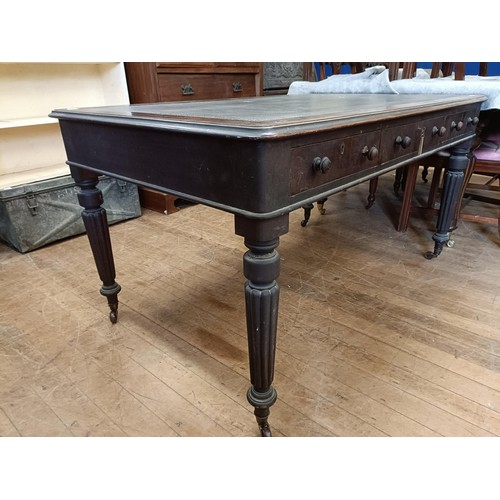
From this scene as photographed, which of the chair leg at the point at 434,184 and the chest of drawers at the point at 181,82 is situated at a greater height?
the chest of drawers at the point at 181,82

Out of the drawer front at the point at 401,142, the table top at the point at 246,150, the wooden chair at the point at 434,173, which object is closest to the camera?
the table top at the point at 246,150

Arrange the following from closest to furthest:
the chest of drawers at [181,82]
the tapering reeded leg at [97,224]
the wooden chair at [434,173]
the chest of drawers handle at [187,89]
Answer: the tapering reeded leg at [97,224] < the wooden chair at [434,173] < the chest of drawers at [181,82] < the chest of drawers handle at [187,89]

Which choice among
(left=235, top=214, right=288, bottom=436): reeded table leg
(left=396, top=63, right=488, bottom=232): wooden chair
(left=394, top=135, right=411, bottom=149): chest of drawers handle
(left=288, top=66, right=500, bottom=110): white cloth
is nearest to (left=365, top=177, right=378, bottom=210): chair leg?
(left=396, top=63, right=488, bottom=232): wooden chair

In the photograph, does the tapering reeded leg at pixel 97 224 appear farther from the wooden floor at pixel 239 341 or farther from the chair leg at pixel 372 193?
the chair leg at pixel 372 193

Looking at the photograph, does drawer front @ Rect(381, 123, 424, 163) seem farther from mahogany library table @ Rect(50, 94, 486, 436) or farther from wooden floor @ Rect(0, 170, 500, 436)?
wooden floor @ Rect(0, 170, 500, 436)

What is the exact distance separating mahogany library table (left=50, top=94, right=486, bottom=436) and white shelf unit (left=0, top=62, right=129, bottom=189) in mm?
1447

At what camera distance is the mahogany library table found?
2.61ft

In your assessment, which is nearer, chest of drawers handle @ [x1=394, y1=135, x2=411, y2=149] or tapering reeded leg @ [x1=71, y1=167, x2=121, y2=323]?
chest of drawers handle @ [x1=394, y1=135, x2=411, y2=149]

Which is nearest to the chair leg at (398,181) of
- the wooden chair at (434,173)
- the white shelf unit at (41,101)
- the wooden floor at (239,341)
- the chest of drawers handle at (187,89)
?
the wooden chair at (434,173)

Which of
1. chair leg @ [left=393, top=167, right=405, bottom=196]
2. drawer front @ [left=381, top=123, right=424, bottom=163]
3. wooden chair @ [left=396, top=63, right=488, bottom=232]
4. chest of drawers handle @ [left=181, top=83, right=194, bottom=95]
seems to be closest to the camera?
drawer front @ [left=381, top=123, right=424, bottom=163]

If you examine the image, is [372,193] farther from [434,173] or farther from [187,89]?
[187,89]

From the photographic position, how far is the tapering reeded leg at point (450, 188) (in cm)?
189

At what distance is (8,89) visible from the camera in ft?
7.89
